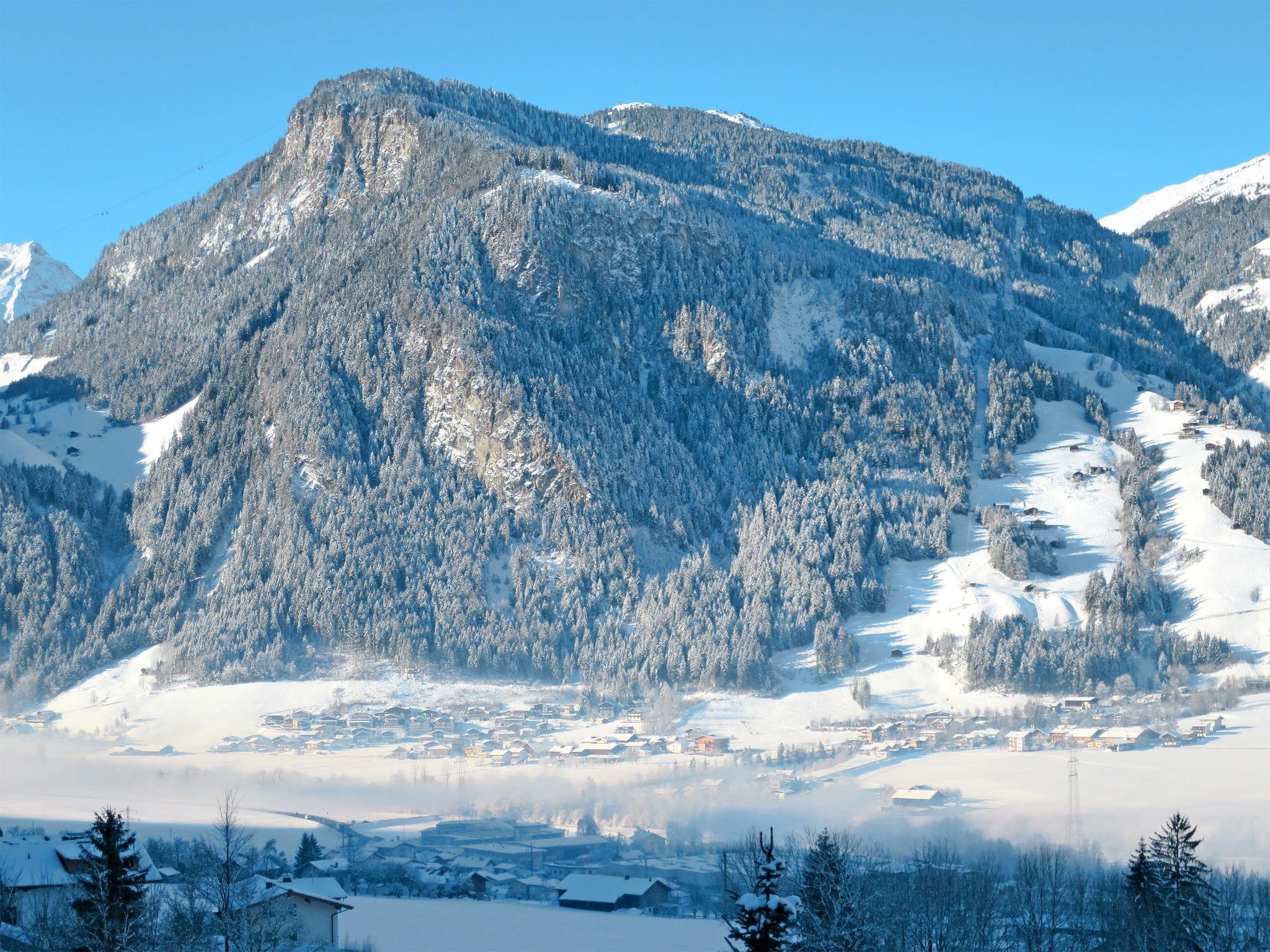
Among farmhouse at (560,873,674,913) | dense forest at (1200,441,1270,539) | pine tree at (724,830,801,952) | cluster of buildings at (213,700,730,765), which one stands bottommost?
farmhouse at (560,873,674,913)

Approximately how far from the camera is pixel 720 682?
13462 cm

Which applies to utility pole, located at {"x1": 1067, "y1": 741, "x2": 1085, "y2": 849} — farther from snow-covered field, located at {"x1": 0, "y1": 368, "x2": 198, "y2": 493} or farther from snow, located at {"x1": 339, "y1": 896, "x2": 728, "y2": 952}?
snow-covered field, located at {"x1": 0, "y1": 368, "x2": 198, "y2": 493}

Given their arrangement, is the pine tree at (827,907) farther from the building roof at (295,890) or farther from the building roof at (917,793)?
the building roof at (917,793)

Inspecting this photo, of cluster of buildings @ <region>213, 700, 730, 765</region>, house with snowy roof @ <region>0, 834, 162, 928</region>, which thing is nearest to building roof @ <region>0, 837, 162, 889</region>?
house with snowy roof @ <region>0, 834, 162, 928</region>

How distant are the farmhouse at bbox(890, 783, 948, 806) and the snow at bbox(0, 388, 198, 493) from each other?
322 ft

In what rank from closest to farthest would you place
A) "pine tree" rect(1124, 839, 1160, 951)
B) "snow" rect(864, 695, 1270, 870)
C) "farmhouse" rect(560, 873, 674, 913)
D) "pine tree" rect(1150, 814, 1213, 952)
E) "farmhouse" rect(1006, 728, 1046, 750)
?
1. "pine tree" rect(1150, 814, 1213, 952)
2. "pine tree" rect(1124, 839, 1160, 951)
3. "farmhouse" rect(560, 873, 674, 913)
4. "snow" rect(864, 695, 1270, 870)
5. "farmhouse" rect(1006, 728, 1046, 750)

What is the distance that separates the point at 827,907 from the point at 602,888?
30.1 meters

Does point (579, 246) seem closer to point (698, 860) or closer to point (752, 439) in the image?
point (752, 439)

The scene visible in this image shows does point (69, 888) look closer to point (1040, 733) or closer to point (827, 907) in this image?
point (827, 907)

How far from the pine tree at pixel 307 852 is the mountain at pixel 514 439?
174ft

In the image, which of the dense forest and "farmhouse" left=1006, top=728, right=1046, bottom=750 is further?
the dense forest

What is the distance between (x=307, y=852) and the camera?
83500 mm

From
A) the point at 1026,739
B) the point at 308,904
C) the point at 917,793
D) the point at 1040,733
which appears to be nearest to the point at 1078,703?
the point at 1040,733

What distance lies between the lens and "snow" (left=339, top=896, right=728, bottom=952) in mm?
60812
